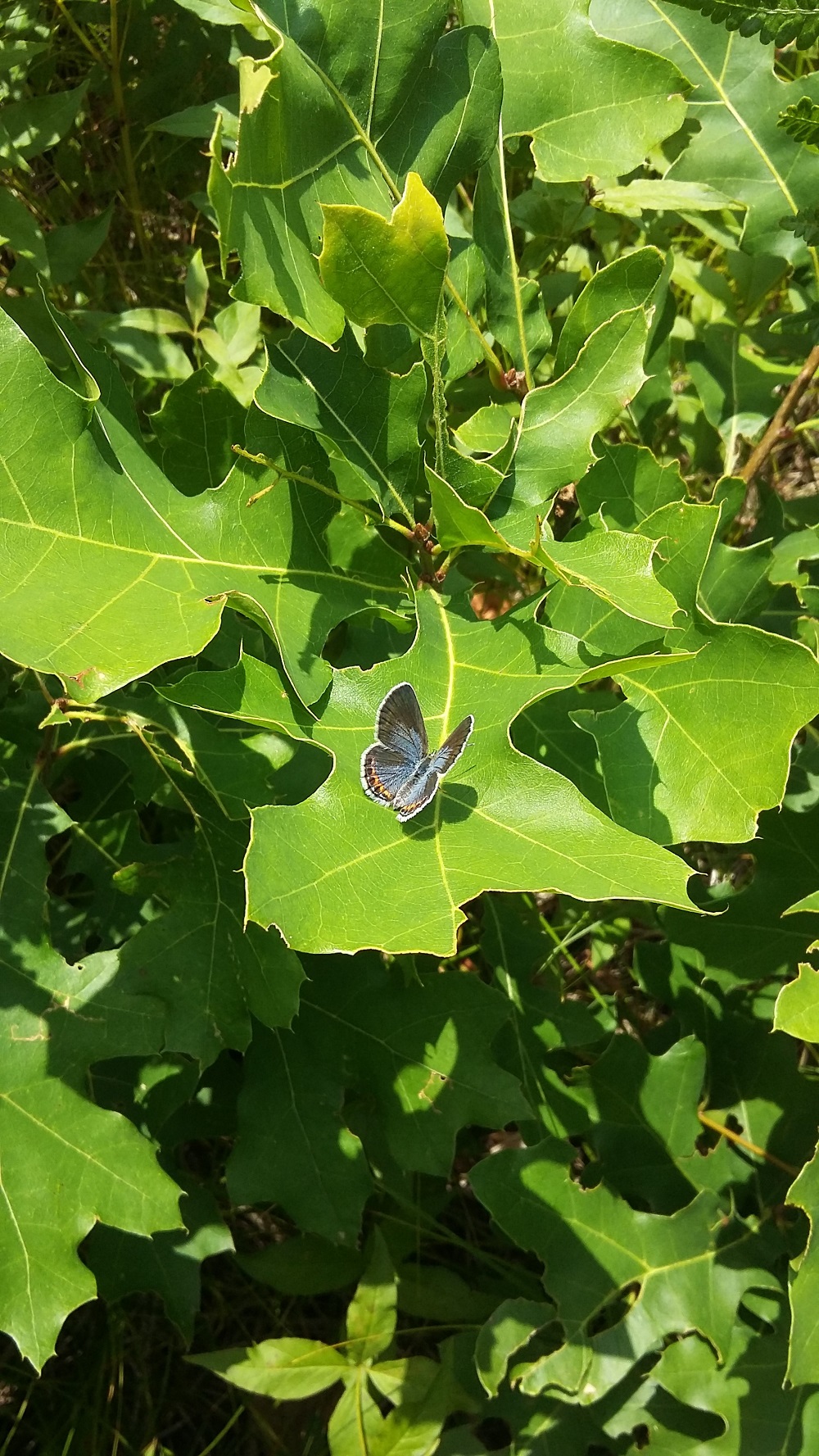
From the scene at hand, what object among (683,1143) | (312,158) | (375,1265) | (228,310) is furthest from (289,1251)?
(312,158)

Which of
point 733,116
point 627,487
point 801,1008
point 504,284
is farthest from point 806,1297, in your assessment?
point 733,116

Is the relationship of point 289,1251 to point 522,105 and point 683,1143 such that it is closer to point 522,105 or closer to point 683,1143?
point 683,1143

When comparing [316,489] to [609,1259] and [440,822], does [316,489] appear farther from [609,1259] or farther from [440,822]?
[609,1259]

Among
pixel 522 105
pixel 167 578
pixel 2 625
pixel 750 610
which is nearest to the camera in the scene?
pixel 2 625

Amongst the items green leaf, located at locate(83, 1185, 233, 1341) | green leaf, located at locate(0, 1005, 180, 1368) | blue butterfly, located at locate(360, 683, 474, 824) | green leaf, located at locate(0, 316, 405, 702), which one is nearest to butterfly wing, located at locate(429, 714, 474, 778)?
blue butterfly, located at locate(360, 683, 474, 824)

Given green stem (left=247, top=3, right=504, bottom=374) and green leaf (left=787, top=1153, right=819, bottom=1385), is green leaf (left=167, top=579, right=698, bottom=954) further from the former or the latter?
green leaf (left=787, top=1153, right=819, bottom=1385)

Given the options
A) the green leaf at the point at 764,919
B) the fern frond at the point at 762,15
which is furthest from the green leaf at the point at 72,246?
A: the green leaf at the point at 764,919

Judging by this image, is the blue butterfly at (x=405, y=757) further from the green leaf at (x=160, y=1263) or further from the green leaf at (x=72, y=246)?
the green leaf at (x=72, y=246)
